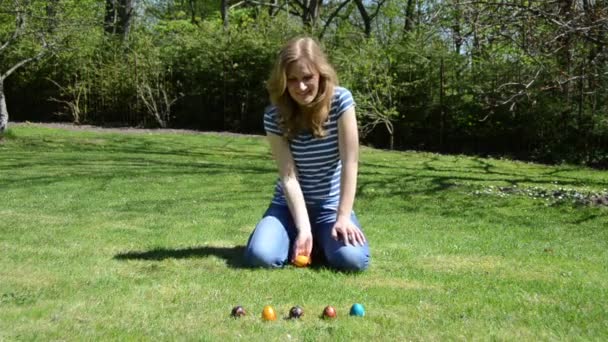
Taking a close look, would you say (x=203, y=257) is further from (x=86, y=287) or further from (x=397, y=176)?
(x=397, y=176)

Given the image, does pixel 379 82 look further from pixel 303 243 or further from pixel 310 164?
pixel 303 243

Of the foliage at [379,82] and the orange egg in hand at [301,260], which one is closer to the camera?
the orange egg in hand at [301,260]

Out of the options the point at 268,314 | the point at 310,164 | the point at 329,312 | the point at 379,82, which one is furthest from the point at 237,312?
the point at 379,82

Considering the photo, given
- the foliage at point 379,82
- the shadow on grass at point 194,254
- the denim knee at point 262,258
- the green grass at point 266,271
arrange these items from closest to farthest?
1. the green grass at point 266,271
2. the denim knee at point 262,258
3. the shadow on grass at point 194,254
4. the foliage at point 379,82

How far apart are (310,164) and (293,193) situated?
0.25 metres

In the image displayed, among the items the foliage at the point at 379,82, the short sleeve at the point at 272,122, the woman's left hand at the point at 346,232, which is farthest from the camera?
the foliage at the point at 379,82

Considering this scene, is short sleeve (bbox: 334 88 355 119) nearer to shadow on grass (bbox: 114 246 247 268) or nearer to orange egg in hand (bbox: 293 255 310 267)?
orange egg in hand (bbox: 293 255 310 267)

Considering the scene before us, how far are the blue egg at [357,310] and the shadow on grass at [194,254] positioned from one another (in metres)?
1.23

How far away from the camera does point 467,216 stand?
290 inches

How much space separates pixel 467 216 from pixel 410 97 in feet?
32.4

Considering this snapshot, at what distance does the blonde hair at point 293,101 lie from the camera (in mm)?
4461

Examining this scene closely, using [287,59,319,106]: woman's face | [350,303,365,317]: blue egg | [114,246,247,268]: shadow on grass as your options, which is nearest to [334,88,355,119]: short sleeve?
[287,59,319,106]: woman's face

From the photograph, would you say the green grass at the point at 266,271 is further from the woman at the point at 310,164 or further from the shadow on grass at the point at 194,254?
the woman at the point at 310,164

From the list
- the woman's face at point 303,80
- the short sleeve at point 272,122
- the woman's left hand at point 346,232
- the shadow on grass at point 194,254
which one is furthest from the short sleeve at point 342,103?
the shadow on grass at point 194,254
